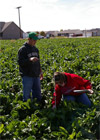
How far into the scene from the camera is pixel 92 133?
3.29 m

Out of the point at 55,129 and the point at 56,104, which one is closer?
the point at 55,129

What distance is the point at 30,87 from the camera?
4336mm

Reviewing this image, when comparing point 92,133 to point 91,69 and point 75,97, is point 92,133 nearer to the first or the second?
point 75,97

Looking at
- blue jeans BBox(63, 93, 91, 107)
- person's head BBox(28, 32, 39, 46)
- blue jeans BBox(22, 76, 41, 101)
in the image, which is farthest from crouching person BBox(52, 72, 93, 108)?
person's head BBox(28, 32, 39, 46)

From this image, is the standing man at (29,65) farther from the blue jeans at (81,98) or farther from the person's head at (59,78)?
the blue jeans at (81,98)

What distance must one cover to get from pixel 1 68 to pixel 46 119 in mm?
4345

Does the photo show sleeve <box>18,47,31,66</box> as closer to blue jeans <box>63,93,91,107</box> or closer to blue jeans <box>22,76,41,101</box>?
blue jeans <box>22,76,41,101</box>

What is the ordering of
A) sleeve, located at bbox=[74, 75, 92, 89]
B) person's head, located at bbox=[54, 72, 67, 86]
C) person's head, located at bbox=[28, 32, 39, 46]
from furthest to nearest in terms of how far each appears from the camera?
sleeve, located at bbox=[74, 75, 92, 89]
person's head, located at bbox=[28, 32, 39, 46]
person's head, located at bbox=[54, 72, 67, 86]

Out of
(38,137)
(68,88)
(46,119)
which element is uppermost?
(68,88)

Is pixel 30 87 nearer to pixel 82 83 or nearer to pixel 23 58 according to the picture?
pixel 23 58

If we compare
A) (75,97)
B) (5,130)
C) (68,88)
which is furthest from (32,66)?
(5,130)

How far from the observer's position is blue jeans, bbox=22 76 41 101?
427cm

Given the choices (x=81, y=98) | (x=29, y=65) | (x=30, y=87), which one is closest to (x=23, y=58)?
(x=29, y=65)

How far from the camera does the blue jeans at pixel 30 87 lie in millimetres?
4273
